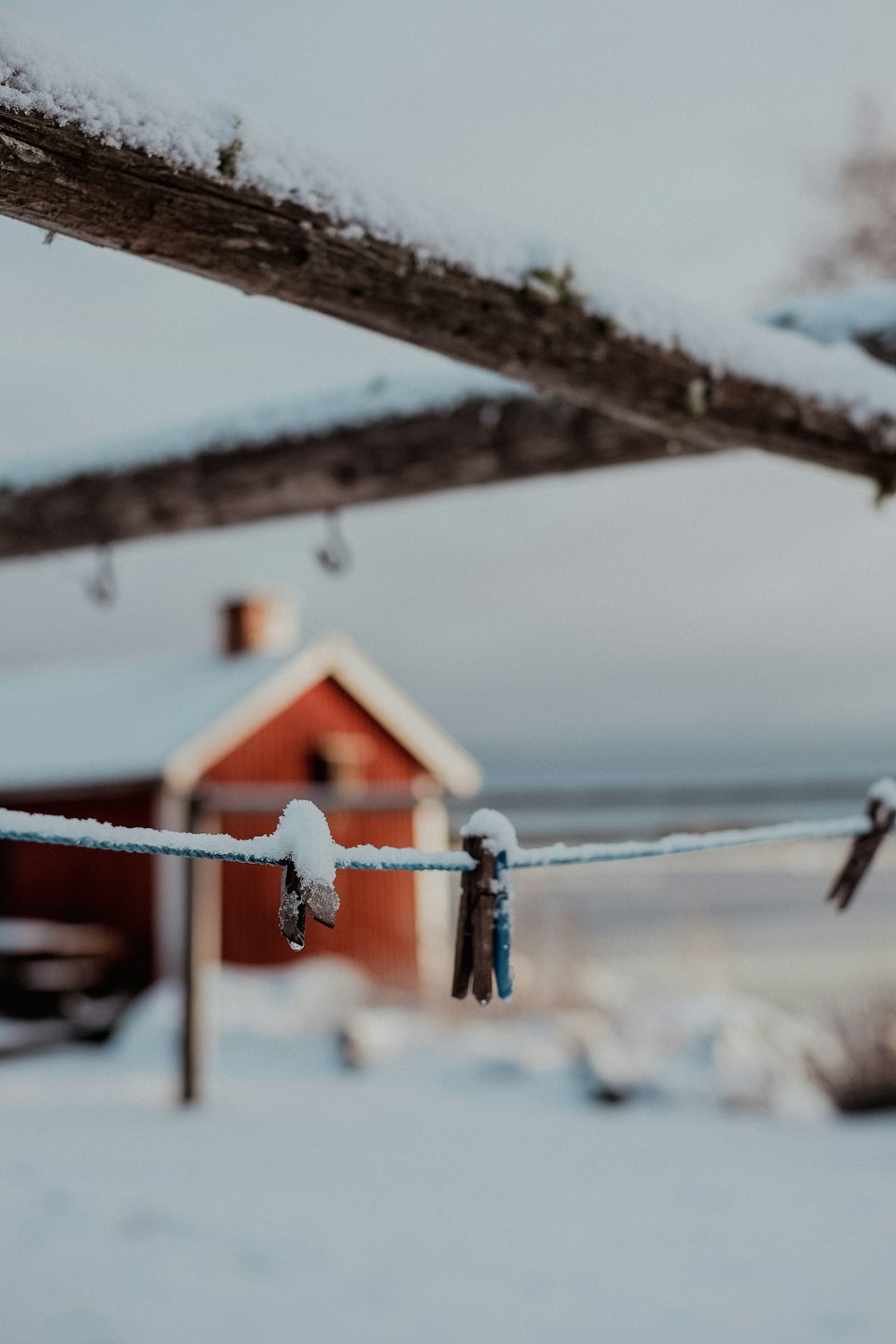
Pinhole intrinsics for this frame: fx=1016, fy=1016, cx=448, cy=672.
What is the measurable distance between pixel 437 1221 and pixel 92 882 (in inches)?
409

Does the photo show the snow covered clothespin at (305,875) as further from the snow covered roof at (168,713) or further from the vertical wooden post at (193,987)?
the snow covered roof at (168,713)

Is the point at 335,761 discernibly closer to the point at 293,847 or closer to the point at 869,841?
the point at 869,841

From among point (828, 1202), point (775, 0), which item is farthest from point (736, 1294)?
point (775, 0)

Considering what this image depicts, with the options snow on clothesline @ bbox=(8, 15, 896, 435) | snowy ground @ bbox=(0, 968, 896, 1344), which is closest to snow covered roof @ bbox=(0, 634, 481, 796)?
snowy ground @ bbox=(0, 968, 896, 1344)

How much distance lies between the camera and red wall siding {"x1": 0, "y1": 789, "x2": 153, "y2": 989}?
12.2 m

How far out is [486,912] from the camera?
1362mm

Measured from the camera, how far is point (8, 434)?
2.68m

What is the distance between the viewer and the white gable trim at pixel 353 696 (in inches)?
493

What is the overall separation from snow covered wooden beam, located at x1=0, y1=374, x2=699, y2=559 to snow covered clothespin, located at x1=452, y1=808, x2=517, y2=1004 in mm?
1300

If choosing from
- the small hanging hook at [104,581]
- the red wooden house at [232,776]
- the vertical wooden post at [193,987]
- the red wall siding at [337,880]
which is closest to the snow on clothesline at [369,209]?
the small hanging hook at [104,581]

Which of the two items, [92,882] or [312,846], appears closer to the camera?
[312,846]

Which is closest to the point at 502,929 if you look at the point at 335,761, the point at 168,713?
the point at 168,713

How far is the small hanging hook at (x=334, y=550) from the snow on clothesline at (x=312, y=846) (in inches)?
55.2

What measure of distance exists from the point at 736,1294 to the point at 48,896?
11826 millimetres
